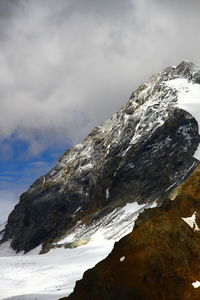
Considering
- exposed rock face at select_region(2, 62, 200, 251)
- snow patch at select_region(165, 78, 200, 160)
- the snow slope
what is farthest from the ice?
snow patch at select_region(165, 78, 200, 160)

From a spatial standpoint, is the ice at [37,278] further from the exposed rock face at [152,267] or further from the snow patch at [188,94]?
the snow patch at [188,94]

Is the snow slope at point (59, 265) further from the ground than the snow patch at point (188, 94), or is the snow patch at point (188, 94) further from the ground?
the snow patch at point (188, 94)

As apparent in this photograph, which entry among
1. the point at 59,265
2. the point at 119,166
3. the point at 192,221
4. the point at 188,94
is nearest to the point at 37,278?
the point at 59,265

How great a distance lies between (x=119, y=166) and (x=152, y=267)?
12740 centimetres

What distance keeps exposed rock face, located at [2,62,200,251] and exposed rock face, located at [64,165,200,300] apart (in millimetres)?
93049

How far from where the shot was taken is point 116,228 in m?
109

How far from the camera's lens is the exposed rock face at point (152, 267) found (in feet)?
73.9

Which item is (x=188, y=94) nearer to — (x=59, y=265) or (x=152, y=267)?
(x=59, y=265)

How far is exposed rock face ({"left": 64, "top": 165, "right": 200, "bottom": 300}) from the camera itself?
73.9 ft

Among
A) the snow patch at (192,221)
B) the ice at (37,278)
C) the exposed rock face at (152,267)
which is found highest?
the ice at (37,278)

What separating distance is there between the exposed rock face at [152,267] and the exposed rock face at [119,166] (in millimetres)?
93049

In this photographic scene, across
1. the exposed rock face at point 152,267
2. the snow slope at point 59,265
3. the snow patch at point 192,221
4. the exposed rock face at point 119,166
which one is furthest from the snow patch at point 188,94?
the exposed rock face at point 152,267

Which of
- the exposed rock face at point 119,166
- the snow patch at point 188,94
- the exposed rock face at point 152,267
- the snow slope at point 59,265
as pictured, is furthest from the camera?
the snow patch at point 188,94

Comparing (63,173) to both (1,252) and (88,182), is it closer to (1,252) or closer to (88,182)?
(88,182)
